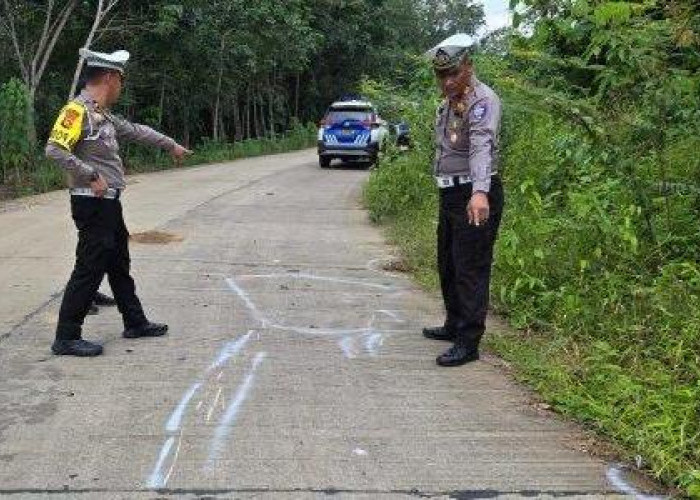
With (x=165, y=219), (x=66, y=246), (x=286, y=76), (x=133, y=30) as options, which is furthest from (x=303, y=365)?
(x=286, y=76)

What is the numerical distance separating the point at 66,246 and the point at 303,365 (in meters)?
5.14

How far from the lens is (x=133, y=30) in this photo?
877 inches

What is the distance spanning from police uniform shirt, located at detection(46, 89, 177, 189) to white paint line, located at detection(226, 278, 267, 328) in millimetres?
1405

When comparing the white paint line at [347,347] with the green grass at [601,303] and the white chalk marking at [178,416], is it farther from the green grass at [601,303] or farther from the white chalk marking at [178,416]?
the green grass at [601,303]

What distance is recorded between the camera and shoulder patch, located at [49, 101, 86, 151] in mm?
5145

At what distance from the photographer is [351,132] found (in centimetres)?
2211

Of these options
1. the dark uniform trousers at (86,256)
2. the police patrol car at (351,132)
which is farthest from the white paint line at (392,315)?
the police patrol car at (351,132)

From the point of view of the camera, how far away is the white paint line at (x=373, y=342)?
560 centimetres

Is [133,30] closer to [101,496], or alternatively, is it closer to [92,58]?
[92,58]

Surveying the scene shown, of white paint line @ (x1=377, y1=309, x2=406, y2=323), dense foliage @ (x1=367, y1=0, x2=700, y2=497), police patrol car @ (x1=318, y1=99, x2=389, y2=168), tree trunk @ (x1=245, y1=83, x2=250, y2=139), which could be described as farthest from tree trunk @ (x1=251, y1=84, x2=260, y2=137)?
white paint line @ (x1=377, y1=309, x2=406, y2=323)

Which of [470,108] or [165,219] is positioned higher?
[470,108]

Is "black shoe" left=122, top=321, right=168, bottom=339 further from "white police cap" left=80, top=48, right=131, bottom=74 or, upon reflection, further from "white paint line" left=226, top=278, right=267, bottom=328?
"white police cap" left=80, top=48, right=131, bottom=74

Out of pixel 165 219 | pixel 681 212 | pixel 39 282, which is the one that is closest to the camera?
pixel 681 212

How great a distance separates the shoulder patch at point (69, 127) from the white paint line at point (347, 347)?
202 cm
